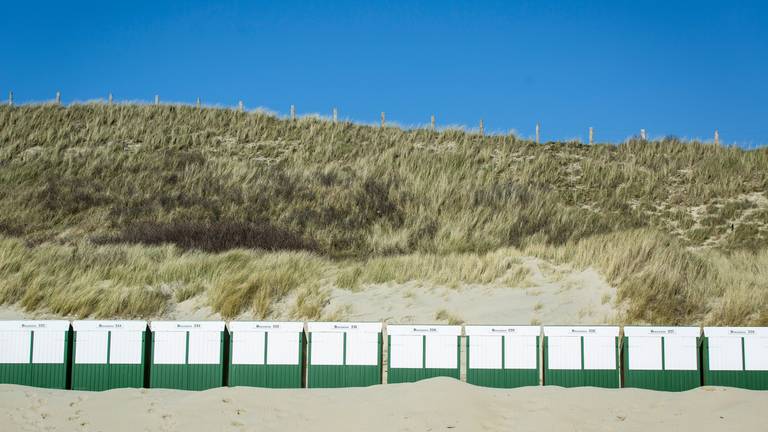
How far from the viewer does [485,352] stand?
13406 millimetres

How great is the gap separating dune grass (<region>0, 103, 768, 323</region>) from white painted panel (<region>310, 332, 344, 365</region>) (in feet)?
21.4

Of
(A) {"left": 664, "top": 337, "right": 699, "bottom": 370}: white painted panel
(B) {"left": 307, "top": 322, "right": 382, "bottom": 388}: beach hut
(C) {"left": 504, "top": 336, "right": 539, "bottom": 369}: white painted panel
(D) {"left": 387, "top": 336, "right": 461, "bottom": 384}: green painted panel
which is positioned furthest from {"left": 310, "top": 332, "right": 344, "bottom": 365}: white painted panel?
(A) {"left": 664, "top": 337, "right": 699, "bottom": 370}: white painted panel

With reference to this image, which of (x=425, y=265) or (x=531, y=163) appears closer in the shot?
(x=425, y=265)

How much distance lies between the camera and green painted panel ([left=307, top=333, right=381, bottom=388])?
1331cm

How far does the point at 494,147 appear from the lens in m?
41.6

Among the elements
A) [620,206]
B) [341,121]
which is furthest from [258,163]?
[620,206]

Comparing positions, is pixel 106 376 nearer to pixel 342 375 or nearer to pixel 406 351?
pixel 342 375

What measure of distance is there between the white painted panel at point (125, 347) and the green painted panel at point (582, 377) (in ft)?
21.4

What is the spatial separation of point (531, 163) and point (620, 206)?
233 inches

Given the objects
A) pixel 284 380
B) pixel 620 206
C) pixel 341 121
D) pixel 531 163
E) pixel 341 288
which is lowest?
pixel 284 380

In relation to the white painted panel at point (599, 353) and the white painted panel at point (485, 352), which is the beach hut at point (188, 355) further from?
the white painted panel at point (599, 353)

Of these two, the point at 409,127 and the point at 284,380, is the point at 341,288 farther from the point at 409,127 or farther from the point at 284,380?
the point at 409,127

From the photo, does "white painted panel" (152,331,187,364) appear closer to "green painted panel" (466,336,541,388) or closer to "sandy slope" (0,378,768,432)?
"sandy slope" (0,378,768,432)

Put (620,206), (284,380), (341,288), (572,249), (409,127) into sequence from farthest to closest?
(409,127)
(620,206)
(572,249)
(341,288)
(284,380)
